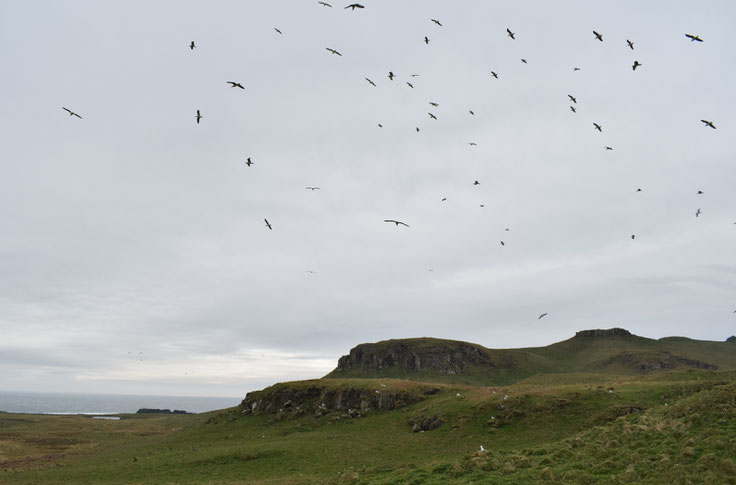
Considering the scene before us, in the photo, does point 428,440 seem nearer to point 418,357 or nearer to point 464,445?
point 464,445

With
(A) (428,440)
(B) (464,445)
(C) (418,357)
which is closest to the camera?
(B) (464,445)

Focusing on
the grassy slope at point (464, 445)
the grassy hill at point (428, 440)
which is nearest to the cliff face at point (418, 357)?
the grassy hill at point (428, 440)

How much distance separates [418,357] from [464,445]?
104003mm

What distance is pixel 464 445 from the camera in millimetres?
41188

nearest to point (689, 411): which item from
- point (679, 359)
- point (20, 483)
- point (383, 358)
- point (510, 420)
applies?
point (510, 420)

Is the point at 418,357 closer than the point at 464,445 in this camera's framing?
No

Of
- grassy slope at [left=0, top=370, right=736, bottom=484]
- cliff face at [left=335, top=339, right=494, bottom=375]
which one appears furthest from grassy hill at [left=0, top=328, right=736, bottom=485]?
cliff face at [left=335, top=339, right=494, bottom=375]

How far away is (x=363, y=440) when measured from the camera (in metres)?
48.9

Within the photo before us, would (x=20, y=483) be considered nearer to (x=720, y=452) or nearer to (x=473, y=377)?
(x=720, y=452)

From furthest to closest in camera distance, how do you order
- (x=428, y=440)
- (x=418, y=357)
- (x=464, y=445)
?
1. (x=418, y=357)
2. (x=428, y=440)
3. (x=464, y=445)

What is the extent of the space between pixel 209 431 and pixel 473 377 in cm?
9352

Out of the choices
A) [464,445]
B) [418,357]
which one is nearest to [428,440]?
[464,445]

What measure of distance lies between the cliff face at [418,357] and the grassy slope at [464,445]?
6037cm

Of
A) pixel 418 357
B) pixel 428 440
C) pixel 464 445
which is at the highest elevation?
pixel 418 357
